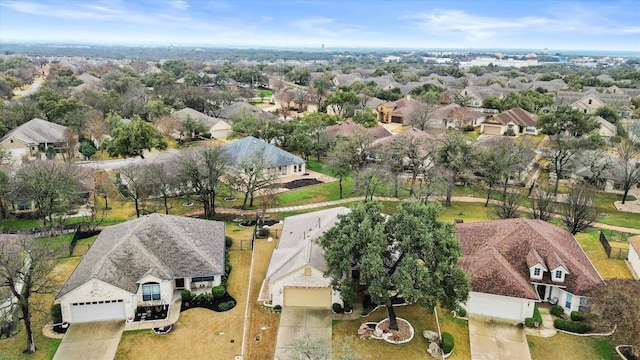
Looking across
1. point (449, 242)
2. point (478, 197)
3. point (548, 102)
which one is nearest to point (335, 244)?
point (449, 242)

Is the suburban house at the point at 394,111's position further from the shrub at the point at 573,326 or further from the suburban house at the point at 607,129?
the shrub at the point at 573,326

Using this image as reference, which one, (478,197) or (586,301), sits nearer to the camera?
(586,301)

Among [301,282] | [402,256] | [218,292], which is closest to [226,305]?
[218,292]

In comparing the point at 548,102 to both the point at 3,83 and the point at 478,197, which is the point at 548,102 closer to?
the point at 478,197

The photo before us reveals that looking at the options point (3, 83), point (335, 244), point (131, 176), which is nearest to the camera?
point (335, 244)

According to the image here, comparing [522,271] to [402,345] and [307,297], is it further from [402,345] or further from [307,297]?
[307,297]
